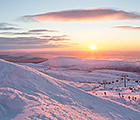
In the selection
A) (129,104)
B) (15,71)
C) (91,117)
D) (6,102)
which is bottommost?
(129,104)

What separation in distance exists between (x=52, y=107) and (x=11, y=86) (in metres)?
2.77

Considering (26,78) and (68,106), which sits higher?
(26,78)

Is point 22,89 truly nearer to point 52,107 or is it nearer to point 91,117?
point 52,107

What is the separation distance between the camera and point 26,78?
9.41 metres

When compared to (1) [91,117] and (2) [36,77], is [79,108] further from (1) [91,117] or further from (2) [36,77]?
(2) [36,77]

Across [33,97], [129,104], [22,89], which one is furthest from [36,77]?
[129,104]

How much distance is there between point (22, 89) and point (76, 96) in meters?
3.14

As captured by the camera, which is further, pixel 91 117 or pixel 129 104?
pixel 129 104

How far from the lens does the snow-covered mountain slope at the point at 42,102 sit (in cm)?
611

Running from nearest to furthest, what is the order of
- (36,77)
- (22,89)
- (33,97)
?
(33,97), (22,89), (36,77)

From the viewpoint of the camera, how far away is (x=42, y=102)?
714 centimetres

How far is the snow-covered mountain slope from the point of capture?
6.11 meters

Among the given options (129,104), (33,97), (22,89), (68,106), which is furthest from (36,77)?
(129,104)

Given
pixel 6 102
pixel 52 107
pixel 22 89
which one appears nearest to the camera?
pixel 6 102
